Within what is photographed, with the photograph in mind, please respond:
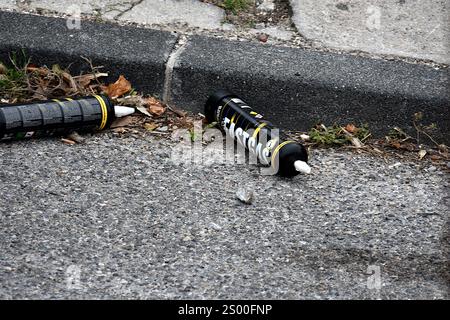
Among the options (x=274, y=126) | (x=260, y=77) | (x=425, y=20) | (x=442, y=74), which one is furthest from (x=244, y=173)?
(x=425, y=20)

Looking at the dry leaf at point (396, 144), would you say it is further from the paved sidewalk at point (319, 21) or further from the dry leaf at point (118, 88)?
the dry leaf at point (118, 88)

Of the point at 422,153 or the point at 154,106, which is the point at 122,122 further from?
the point at 422,153

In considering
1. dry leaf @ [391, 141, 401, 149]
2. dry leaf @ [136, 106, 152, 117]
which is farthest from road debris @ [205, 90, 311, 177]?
dry leaf @ [391, 141, 401, 149]

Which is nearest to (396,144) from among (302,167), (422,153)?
(422,153)

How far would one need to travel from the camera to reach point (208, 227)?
2459 millimetres

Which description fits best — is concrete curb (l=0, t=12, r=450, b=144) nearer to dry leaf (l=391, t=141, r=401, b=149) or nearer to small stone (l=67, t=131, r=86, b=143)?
dry leaf (l=391, t=141, r=401, b=149)

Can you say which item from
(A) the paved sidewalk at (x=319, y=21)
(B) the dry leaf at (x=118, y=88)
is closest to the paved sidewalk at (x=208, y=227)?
(B) the dry leaf at (x=118, y=88)

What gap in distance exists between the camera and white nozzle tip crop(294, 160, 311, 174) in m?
2.68

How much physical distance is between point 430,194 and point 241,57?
88 centimetres

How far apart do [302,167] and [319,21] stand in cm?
94

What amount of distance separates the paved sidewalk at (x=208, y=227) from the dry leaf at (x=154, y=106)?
18 cm

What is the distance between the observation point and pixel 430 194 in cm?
274

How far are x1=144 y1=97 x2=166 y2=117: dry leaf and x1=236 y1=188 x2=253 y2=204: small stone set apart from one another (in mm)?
580

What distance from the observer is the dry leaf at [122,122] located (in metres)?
2.99
